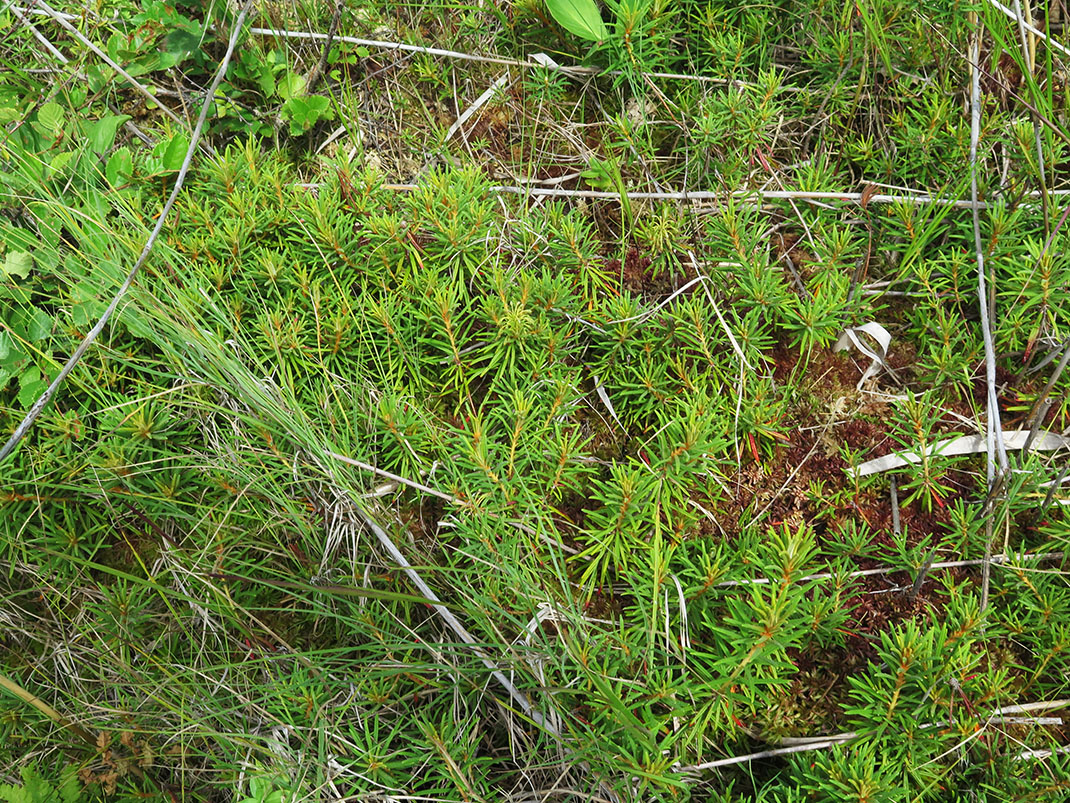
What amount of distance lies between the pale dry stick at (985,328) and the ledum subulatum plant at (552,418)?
0.06ft

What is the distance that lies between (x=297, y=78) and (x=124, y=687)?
2216 millimetres

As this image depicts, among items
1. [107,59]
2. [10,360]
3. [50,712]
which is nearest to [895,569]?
[50,712]

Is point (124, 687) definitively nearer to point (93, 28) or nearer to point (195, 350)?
point (195, 350)

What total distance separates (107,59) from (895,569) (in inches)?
127

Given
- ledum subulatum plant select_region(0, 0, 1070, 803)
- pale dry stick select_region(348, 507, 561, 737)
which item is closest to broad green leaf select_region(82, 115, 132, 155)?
ledum subulatum plant select_region(0, 0, 1070, 803)

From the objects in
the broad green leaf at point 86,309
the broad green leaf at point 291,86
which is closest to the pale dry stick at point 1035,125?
the broad green leaf at point 291,86

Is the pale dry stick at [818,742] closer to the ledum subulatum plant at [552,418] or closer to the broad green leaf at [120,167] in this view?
the ledum subulatum plant at [552,418]

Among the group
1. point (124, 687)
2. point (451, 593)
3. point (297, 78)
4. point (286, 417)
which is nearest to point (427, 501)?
point (451, 593)

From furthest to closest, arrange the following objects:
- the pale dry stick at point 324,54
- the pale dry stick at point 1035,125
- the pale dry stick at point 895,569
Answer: the pale dry stick at point 324,54 → the pale dry stick at point 1035,125 → the pale dry stick at point 895,569

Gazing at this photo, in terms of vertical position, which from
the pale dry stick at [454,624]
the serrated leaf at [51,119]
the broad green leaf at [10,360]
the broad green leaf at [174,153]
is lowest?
the pale dry stick at [454,624]

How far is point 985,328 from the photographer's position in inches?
86.2

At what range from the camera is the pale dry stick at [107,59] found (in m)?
2.64

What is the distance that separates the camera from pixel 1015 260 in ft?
7.43

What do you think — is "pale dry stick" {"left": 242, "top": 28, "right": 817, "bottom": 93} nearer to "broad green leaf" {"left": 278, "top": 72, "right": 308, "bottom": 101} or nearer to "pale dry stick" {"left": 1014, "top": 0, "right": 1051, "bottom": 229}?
"broad green leaf" {"left": 278, "top": 72, "right": 308, "bottom": 101}
